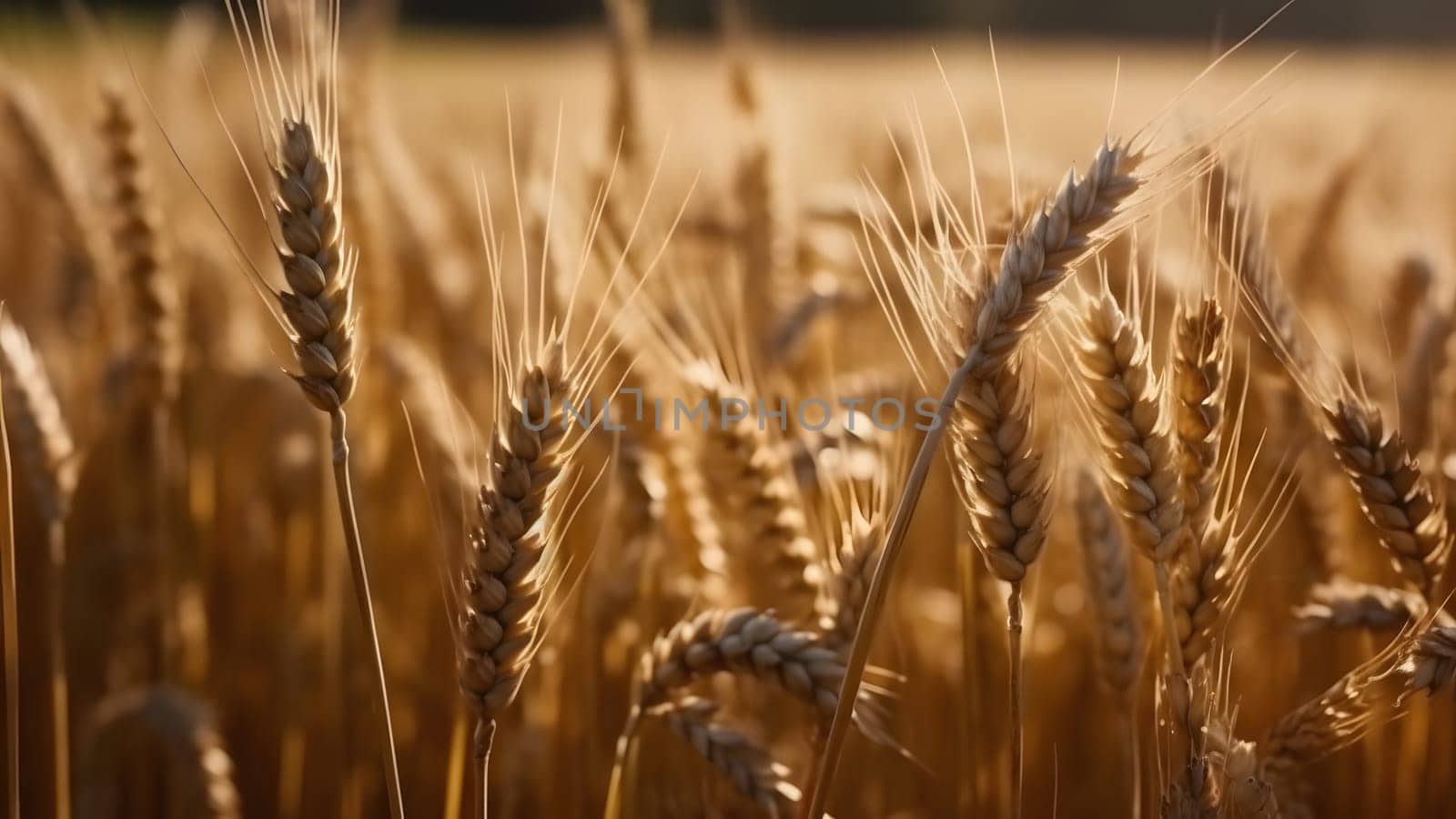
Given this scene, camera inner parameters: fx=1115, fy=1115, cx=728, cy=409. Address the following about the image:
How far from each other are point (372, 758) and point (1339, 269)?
2.18m

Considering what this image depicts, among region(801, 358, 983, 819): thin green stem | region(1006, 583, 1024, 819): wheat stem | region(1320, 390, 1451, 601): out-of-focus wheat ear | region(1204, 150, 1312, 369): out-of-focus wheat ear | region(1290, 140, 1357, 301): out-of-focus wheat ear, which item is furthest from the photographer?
region(1290, 140, 1357, 301): out-of-focus wheat ear

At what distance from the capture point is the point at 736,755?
43.4 inches

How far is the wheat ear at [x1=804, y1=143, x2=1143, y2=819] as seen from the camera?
87 centimetres

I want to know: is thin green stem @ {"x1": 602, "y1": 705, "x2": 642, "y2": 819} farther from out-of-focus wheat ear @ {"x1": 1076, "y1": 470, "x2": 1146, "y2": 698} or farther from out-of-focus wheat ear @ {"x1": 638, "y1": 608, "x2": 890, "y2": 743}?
out-of-focus wheat ear @ {"x1": 1076, "y1": 470, "x2": 1146, "y2": 698}

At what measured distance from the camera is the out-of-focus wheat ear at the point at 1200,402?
3.31ft

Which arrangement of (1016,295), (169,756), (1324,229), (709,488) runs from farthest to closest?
(1324,229), (709,488), (169,756), (1016,295)

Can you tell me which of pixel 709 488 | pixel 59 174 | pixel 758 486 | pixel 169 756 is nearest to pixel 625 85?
pixel 709 488

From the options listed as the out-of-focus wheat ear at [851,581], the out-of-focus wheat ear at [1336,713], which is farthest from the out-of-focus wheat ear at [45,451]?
the out-of-focus wheat ear at [1336,713]

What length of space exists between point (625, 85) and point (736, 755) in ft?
4.95

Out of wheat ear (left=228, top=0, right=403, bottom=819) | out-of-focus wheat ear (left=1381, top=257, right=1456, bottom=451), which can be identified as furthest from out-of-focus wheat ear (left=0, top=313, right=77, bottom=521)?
out-of-focus wheat ear (left=1381, top=257, right=1456, bottom=451)

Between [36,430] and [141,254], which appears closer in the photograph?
[36,430]

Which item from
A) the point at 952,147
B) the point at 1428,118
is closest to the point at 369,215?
the point at 952,147

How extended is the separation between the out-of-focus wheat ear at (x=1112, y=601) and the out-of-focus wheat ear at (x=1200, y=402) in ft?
0.83

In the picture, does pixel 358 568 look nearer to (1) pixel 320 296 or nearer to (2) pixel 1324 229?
(1) pixel 320 296
